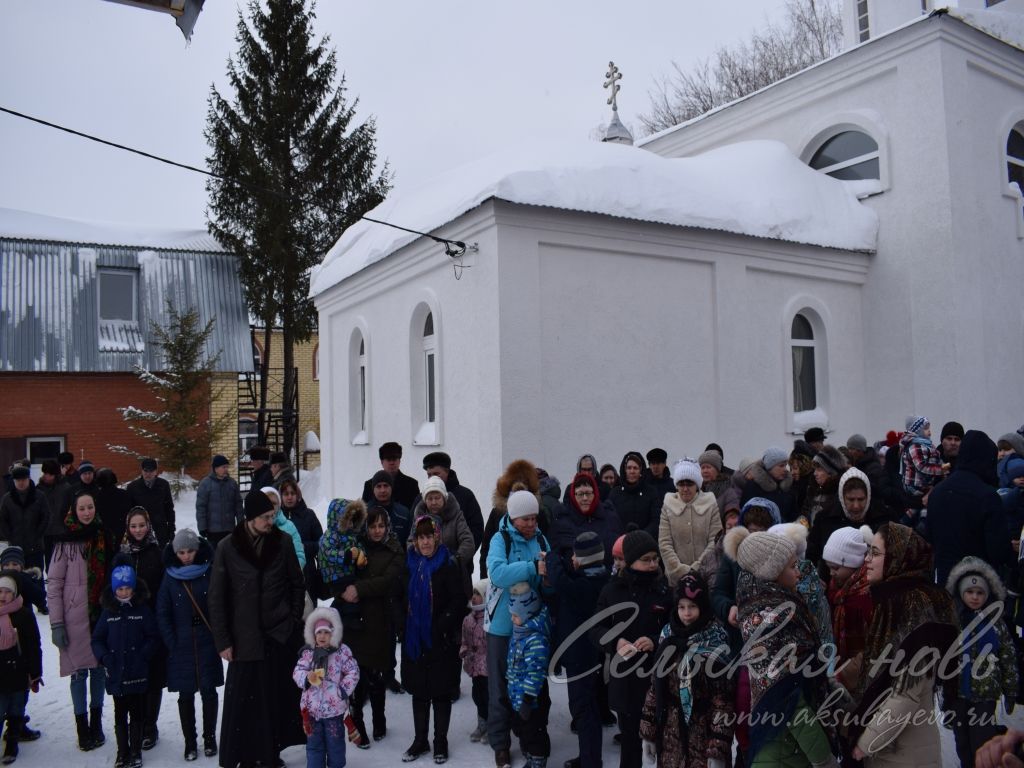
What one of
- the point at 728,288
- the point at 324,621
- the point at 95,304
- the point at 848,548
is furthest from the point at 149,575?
the point at 95,304

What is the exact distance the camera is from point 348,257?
14414 millimetres

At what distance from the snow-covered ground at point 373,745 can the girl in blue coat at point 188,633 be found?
388mm

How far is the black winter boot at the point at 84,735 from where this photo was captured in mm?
5945

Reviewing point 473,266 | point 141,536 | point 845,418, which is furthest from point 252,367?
point 141,536

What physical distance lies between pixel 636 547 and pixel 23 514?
8.78 meters

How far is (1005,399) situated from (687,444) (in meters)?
6.33

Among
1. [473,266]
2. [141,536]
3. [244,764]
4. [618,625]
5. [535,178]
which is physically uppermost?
[535,178]

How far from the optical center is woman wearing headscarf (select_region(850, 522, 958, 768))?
3.81 m

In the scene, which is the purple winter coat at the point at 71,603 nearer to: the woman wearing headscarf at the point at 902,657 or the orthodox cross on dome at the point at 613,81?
the woman wearing headscarf at the point at 902,657

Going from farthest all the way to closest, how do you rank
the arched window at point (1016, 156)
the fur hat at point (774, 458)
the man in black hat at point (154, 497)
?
the arched window at point (1016, 156)
the man in black hat at point (154, 497)
the fur hat at point (774, 458)

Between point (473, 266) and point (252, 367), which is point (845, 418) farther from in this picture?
point (252, 367)

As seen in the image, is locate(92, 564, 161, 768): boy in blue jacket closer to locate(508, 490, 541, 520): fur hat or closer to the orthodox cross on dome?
locate(508, 490, 541, 520): fur hat

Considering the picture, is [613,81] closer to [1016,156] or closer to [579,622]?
[1016,156]

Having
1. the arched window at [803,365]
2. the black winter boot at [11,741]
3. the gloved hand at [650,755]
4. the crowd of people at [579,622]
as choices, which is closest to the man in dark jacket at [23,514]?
the crowd of people at [579,622]
